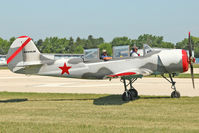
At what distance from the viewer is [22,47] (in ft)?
51.4

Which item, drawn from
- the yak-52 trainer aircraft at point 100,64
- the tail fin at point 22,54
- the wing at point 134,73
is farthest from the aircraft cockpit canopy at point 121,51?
the tail fin at point 22,54

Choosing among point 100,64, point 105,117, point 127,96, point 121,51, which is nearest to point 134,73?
point 127,96

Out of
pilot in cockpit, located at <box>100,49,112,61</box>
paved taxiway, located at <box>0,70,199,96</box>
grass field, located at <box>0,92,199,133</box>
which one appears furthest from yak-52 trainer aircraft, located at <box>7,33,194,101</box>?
paved taxiway, located at <box>0,70,199,96</box>

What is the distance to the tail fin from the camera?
1561 centimetres

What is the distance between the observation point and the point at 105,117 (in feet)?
34.3

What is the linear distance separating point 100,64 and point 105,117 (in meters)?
5.02

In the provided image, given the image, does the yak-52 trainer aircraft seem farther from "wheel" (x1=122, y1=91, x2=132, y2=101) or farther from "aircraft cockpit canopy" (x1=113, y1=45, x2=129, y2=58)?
"aircraft cockpit canopy" (x1=113, y1=45, x2=129, y2=58)

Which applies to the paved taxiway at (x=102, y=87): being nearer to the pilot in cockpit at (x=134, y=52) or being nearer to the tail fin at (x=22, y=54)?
the pilot in cockpit at (x=134, y=52)

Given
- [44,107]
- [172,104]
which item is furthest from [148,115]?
[44,107]

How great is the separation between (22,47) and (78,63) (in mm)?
3005

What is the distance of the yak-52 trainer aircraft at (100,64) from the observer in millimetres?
14258

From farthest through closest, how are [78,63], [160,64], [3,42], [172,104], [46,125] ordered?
[3,42]
[78,63]
[160,64]
[172,104]
[46,125]

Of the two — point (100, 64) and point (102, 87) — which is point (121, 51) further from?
point (102, 87)

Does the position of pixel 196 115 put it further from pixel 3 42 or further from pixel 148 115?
pixel 3 42
